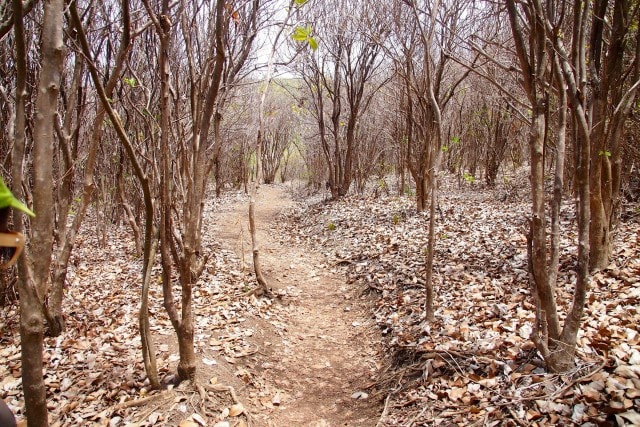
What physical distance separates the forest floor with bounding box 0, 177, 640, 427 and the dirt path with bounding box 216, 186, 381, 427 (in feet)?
0.06

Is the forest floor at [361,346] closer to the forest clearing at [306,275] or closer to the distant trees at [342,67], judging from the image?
the forest clearing at [306,275]

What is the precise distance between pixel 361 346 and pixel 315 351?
485 mm

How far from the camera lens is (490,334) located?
10.6 feet

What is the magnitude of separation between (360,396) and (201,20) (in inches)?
190

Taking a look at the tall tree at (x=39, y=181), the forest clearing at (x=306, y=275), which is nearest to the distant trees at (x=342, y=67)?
the forest clearing at (x=306, y=275)

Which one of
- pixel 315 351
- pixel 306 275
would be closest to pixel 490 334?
pixel 315 351

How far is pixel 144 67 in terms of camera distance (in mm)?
5820

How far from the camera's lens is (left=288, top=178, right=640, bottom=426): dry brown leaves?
7.34ft

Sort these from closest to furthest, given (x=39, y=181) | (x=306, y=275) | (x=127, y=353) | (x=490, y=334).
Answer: (x=39, y=181) → (x=490, y=334) → (x=127, y=353) → (x=306, y=275)

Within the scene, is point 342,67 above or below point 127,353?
above

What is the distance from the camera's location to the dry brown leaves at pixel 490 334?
2238 mm

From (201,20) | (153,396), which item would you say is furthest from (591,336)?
(201,20)

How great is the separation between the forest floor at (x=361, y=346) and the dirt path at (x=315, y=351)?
0.02m

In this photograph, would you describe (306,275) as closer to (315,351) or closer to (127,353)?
(315,351)
